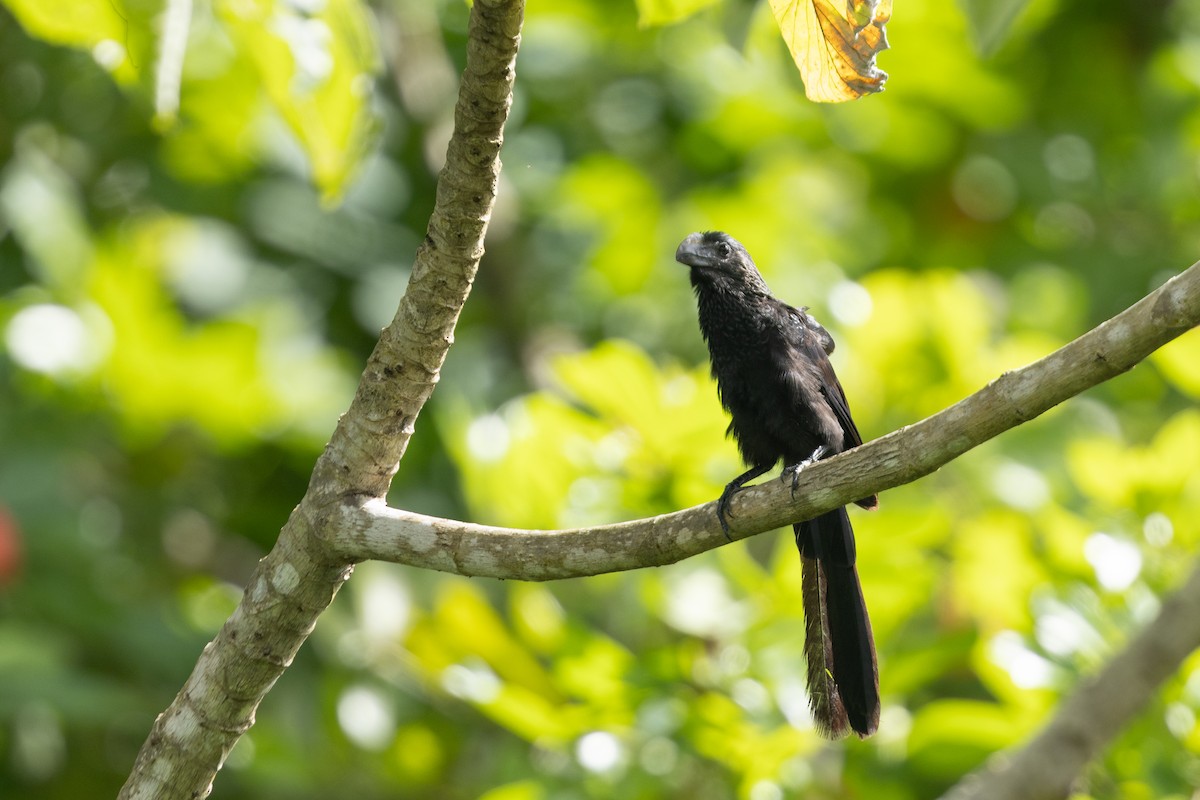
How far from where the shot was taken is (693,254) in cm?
330

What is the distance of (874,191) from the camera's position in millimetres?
5891

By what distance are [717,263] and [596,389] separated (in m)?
0.45

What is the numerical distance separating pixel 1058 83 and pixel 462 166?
4365 mm

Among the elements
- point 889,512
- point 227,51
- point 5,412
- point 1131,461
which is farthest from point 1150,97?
point 5,412

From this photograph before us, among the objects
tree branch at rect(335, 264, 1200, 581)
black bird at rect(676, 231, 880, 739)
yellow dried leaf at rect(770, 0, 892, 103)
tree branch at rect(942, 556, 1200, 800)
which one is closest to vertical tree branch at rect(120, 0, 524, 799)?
tree branch at rect(335, 264, 1200, 581)

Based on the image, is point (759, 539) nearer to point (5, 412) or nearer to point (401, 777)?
point (401, 777)

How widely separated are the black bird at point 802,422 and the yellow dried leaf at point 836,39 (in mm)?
1253

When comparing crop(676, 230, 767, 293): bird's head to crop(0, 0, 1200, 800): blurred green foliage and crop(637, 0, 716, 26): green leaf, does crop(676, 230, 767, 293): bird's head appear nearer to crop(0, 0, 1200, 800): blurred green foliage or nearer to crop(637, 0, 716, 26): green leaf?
crop(0, 0, 1200, 800): blurred green foliage

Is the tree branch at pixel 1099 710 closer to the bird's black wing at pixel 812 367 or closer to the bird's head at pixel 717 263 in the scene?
the bird's black wing at pixel 812 367

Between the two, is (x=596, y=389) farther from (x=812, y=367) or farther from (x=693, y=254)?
(x=812, y=367)

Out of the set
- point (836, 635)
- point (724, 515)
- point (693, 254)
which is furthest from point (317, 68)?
point (836, 635)

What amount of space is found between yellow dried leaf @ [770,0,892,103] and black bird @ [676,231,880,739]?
1253mm

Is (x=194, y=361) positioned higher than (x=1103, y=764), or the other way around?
(x=194, y=361)

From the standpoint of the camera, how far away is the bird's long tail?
2916mm
